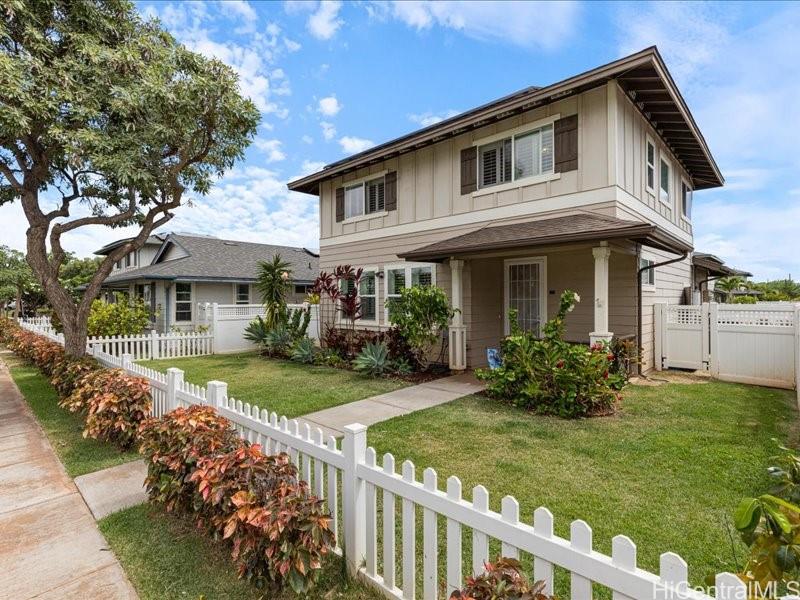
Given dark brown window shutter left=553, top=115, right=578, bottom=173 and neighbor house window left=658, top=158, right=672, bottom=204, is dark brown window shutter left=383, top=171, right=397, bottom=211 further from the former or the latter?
neighbor house window left=658, top=158, right=672, bottom=204

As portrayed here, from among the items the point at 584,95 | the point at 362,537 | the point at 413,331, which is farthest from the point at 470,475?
the point at 584,95

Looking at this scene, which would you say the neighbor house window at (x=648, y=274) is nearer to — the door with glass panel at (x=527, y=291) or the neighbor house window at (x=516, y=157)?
the door with glass panel at (x=527, y=291)

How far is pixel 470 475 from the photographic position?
3.97 m

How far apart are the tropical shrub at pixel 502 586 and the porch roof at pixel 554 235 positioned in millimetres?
5926

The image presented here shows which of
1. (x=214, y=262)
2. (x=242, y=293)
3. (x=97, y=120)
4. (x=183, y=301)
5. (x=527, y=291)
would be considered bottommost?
(x=183, y=301)

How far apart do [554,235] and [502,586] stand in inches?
248

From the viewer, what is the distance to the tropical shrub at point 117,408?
4.87m

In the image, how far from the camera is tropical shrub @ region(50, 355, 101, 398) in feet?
21.1

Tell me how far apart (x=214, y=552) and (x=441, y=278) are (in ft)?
27.1

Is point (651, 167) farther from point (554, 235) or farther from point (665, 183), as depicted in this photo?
point (554, 235)

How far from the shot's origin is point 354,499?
2.65 meters

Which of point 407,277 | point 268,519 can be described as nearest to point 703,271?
point 407,277

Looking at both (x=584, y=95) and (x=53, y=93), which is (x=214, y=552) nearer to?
(x=53, y=93)

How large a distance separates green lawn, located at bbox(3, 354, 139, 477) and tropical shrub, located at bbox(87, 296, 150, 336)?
4794 mm
